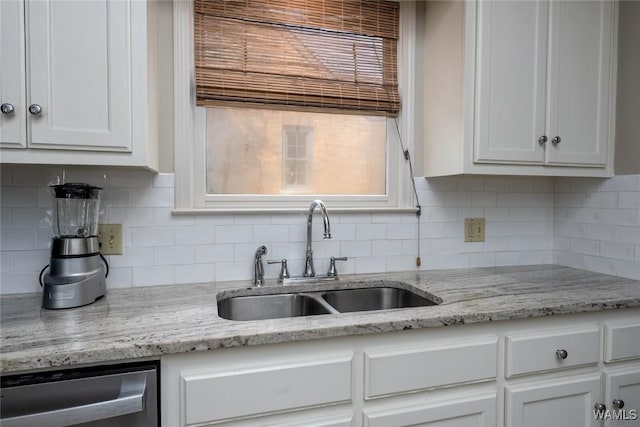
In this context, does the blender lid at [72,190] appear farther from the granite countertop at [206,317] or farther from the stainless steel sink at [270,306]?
the stainless steel sink at [270,306]

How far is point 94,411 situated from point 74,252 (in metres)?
0.57

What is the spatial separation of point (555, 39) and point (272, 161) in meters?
1.36

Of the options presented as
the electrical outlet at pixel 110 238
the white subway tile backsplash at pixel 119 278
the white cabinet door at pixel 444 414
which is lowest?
the white cabinet door at pixel 444 414

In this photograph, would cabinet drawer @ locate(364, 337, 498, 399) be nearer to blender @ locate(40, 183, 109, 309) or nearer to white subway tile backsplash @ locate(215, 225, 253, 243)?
white subway tile backsplash @ locate(215, 225, 253, 243)

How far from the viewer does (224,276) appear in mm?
1646

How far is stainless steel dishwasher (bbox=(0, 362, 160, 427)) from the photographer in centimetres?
86

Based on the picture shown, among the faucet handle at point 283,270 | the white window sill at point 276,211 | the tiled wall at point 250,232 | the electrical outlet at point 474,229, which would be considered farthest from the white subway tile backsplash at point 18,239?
the electrical outlet at point 474,229

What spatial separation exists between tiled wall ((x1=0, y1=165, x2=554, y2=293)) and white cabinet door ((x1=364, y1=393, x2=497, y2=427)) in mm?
726

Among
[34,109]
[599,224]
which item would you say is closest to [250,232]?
[34,109]

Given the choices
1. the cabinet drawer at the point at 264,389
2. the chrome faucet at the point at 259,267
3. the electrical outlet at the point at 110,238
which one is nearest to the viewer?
the cabinet drawer at the point at 264,389

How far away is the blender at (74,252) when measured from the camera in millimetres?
1215

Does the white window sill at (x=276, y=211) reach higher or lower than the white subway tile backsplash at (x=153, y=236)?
higher

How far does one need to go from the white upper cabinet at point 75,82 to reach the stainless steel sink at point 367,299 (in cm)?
95

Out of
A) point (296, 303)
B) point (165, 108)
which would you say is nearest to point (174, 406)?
point (296, 303)
